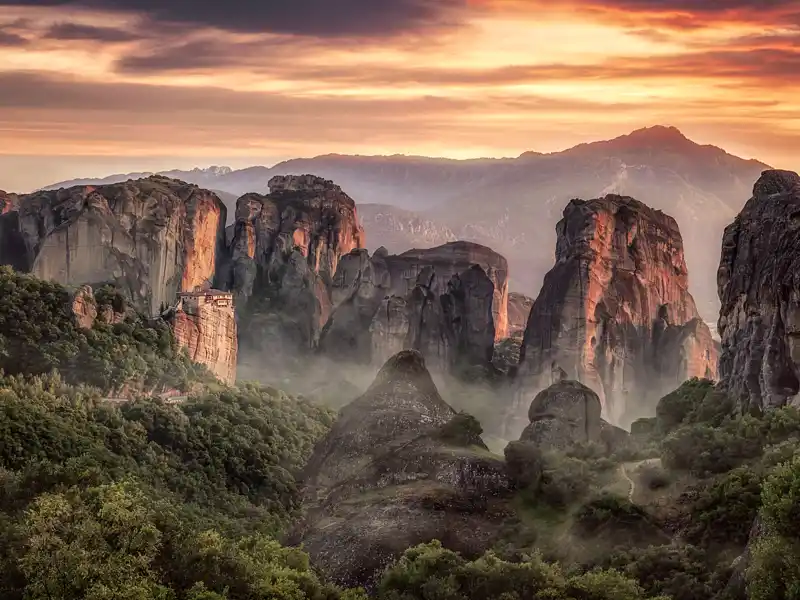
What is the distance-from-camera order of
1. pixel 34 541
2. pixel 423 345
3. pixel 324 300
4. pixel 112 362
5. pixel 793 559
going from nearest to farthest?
pixel 793 559 → pixel 34 541 → pixel 112 362 → pixel 423 345 → pixel 324 300

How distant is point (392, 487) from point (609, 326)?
5852 centimetres

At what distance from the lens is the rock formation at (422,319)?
120438 millimetres

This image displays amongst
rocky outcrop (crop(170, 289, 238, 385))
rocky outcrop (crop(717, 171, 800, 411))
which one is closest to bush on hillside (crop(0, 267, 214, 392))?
rocky outcrop (crop(170, 289, 238, 385))

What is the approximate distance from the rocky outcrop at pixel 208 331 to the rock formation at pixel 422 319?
19558mm

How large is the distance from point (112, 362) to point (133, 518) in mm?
47775

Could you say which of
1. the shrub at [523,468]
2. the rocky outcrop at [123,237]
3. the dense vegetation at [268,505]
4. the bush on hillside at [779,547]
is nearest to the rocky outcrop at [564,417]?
the dense vegetation at [268,505]

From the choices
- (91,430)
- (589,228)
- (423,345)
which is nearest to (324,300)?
(423,345)

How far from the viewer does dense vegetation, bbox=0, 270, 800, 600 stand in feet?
130

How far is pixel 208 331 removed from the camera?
101 metres

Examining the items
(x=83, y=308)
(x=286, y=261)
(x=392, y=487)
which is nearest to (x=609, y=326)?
(x=83, y=308)

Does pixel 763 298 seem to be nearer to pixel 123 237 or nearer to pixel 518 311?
pixel 123 237

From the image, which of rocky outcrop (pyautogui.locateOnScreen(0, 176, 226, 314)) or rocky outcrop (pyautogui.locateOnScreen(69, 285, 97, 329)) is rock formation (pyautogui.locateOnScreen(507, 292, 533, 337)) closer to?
rocky outcrop (pyautogui.locateOnScreen(0, 176, 226, 314))

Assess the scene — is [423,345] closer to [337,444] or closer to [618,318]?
[618,318]

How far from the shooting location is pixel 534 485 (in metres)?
52.9
